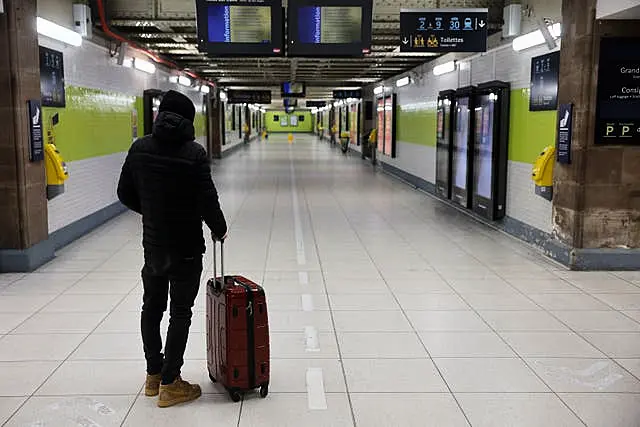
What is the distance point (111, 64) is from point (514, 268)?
22.7 ft

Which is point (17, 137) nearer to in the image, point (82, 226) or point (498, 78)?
point (82, 226)

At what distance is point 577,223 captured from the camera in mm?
6770

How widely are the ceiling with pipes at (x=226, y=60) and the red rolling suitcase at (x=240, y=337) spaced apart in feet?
20.5

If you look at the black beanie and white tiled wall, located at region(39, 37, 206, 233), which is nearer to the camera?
the black beanie

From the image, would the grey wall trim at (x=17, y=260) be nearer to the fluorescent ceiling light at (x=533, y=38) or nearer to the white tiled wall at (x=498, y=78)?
the white tiled wall at (x=498, y=78)

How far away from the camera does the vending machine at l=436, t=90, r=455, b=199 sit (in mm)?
11914

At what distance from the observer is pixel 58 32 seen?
7.48 meters

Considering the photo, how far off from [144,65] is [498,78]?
246 inches

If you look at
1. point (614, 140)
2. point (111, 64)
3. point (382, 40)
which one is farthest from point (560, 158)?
point (111, 64)

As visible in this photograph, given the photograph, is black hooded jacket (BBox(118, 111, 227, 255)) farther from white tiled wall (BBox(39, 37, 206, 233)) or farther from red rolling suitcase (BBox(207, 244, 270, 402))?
white tiled wall (BBox(39, 37, 206, 233))

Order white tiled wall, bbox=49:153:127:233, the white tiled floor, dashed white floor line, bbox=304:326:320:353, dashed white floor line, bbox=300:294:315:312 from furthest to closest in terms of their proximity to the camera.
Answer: white tiled wall, bbox=49:153:127:233 < dashed white floor line, bbox=300:294:315:312 < dashed white floor line, bbox=304:326:320:353 < the white tiled floor

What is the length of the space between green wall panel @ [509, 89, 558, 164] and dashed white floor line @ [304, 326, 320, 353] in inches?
161

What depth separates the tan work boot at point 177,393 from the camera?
3.54 m

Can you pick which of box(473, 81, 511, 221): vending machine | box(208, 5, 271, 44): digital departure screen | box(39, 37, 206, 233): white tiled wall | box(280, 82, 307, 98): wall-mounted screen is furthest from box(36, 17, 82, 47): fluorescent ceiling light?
box(280, 82, 307, 98): wall-mounted screen
